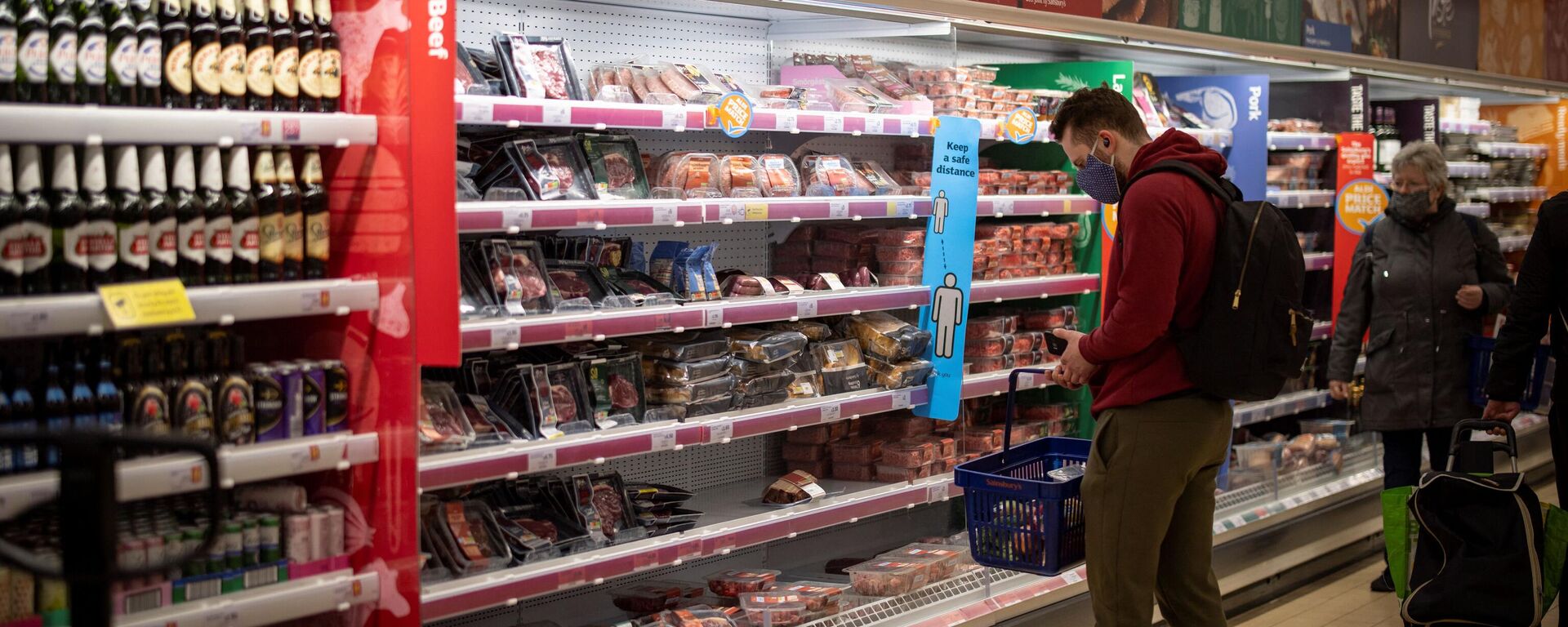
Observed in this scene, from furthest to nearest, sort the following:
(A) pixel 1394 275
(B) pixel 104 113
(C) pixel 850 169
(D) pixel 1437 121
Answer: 1. (D) pixel 1437 121
2. (A) pixel 1394 275
3. (C) pixel 850 169
4. (B) pixel 104 113

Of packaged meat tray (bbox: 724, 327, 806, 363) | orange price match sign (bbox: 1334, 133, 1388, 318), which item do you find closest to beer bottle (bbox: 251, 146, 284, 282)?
packaged meat tray (bbox: 724, 327, 806, 363)

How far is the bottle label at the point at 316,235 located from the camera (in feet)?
10.4

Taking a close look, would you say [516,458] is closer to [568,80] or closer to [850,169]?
[568,80]

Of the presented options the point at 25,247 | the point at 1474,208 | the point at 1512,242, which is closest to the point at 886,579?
the point at 25,247

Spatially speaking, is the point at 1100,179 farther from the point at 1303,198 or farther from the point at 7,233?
the point at 1303,198

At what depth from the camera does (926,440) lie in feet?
16.6

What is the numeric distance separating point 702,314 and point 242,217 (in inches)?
54.0

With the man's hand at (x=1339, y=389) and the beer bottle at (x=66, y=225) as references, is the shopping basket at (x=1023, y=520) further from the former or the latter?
the man's hand at (x=1339, y=389)

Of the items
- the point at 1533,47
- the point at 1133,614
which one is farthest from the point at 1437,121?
the point at 1133,614

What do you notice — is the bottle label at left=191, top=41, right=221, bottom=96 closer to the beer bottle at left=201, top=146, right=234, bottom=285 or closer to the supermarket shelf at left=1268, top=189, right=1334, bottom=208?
the beer bottle at left=201, top=146, right=234, bottom=285

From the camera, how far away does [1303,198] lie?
660 centimetres

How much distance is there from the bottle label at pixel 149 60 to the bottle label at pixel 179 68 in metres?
0.03

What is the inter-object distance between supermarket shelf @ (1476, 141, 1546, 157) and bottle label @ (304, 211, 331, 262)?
24.6 feet

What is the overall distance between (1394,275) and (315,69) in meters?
4.46
